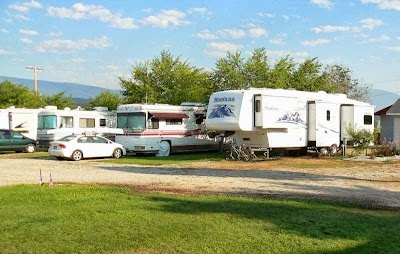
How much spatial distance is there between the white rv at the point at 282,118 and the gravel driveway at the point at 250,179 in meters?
2.19

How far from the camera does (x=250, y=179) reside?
1422 centimetres

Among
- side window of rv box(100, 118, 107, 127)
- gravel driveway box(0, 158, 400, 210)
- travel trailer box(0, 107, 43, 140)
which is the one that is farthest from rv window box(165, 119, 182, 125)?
travel trailer box(0, 107, 43, 140)

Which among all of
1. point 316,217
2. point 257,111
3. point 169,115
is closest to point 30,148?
point 169,115

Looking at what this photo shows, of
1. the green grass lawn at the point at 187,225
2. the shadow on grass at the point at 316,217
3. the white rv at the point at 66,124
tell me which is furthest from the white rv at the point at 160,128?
the shadow on grass at the point at 316,217

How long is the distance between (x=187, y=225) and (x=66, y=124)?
72.4ft

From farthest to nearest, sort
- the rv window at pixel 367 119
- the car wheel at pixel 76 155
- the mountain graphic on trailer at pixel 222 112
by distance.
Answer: the rv window at pixel 367 119
the car wheel at pixel 76 155
the mountain graphic on trailer at pixel 222 112

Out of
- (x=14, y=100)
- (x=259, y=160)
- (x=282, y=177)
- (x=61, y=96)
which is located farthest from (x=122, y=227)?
(x=61, y=96)

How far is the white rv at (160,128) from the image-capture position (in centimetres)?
2438

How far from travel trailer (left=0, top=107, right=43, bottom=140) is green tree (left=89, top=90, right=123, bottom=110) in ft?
43.6

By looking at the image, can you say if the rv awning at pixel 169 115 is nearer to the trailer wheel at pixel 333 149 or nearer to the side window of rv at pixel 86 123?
the side window of rv at pixel 86 123

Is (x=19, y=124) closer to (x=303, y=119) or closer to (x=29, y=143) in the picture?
(x=29, y=143)

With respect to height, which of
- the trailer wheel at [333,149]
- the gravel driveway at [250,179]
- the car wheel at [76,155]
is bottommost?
the gravel driveway at [250,179]

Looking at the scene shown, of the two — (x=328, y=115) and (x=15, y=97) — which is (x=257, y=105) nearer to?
(x=328, y=115)

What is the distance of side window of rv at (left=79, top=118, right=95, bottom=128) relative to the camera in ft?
92.7
